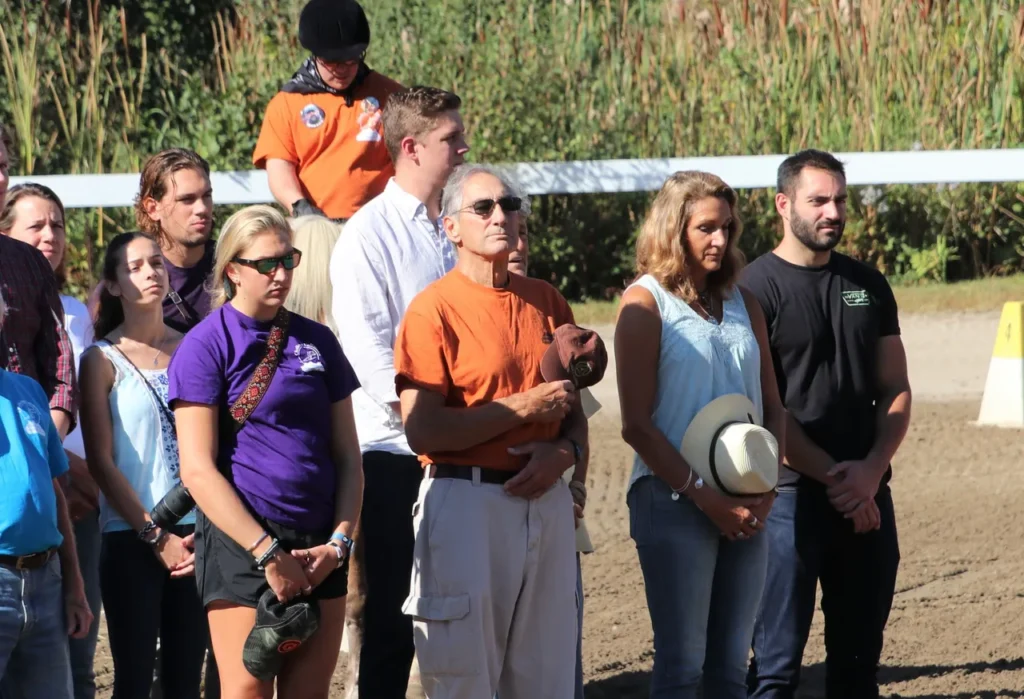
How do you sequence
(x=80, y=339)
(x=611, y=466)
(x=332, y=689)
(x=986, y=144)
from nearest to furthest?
(x=80, y=339), (x=332, y=689), (x=611, y=466), (x=986, y=144)

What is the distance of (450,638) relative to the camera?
421 cm

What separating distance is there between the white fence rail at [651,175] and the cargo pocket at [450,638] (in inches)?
218

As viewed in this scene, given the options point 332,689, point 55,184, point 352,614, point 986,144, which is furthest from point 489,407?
point 986,144

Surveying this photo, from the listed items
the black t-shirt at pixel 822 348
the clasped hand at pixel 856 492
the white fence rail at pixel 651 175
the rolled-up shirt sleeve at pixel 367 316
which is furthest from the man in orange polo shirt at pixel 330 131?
the white fence rail at pixel 651 175

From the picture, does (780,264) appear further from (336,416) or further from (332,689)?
(332,689)

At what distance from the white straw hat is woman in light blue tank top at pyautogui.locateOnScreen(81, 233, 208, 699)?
1563 millimetres

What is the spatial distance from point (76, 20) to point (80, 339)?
9.19 metres

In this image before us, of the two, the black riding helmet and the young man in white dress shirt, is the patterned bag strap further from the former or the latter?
the black riding helmet

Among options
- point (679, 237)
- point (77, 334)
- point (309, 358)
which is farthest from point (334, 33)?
point (309, 358)

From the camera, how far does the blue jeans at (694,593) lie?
461 centimetres

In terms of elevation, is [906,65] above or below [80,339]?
above

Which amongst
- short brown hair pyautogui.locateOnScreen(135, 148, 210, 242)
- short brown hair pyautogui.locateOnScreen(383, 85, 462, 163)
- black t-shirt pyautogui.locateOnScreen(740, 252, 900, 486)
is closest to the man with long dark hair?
short brown hair pyautogui.locateOnScreen(135, 148, 210, 242)

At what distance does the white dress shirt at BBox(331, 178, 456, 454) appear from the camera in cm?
479

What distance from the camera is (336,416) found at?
14.4 feet
